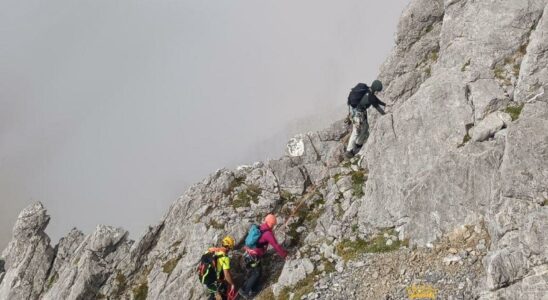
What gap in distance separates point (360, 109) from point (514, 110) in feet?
33.3

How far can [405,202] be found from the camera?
810 inches

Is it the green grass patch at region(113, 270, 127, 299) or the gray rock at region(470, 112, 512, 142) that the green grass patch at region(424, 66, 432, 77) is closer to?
the gray rock at region(470, 112, 512, 142)

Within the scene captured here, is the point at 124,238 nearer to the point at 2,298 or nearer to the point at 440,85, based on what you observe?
the point at 2,298

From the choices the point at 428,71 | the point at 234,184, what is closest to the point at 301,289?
the point at 234,184

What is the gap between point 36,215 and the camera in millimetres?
35125

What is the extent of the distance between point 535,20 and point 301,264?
1828 centimetres

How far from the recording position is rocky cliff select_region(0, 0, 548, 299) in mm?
16562

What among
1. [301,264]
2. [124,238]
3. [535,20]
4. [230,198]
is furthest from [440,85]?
[124,238]

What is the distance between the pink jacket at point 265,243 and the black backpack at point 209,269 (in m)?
2.10

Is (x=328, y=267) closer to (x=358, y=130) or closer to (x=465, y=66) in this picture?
(x=358, y=130)

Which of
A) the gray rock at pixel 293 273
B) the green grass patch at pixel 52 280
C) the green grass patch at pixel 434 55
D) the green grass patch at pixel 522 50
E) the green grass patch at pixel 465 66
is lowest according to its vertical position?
the gray rock at pixel 293 273

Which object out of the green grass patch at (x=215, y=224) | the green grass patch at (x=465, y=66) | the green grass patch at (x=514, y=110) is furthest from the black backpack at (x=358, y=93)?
the green grass patch at (x=215, y=224)

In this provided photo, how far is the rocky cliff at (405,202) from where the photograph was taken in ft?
54.3

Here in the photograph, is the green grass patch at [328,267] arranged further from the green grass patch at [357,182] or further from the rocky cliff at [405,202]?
the green grass patch at [357,182]
